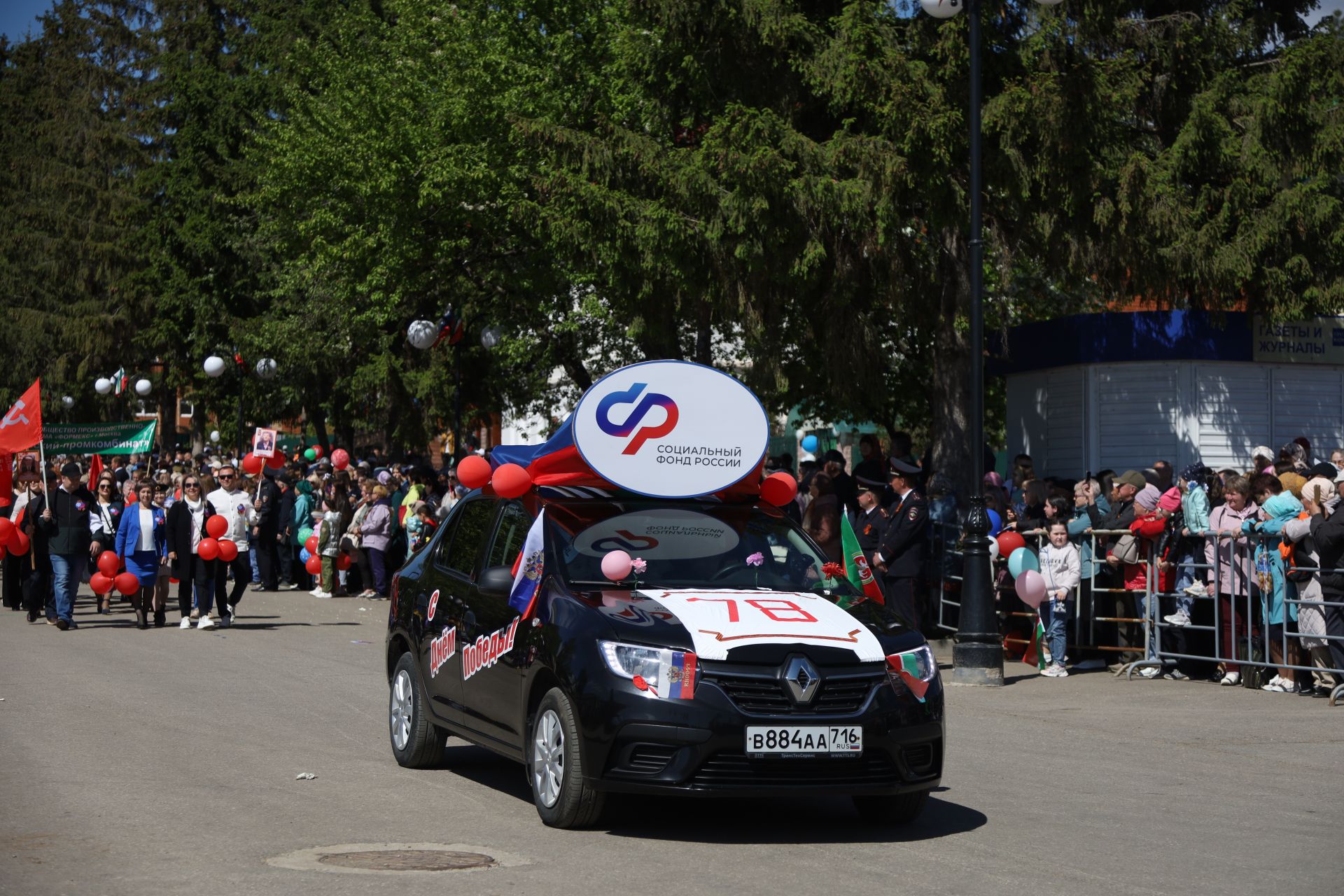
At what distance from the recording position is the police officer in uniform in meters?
16.8

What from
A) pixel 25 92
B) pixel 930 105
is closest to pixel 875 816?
pixel 930 105

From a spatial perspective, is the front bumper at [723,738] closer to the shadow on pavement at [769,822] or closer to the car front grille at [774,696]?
the car front grille at [774,696]

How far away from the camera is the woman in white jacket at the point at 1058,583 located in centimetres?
1623

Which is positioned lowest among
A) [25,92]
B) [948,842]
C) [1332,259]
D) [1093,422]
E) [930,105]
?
[948,842]

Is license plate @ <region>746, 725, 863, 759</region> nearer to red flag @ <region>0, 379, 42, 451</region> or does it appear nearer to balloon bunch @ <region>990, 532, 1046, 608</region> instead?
balloon bunch @ <region>990, 532, 1046, 608</region>

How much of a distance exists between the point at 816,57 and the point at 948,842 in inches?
600

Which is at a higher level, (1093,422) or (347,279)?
(347,279)

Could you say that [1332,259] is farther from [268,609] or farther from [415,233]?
[415,233]

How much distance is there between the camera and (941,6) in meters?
16.2

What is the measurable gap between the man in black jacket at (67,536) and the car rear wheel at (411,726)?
11.7m

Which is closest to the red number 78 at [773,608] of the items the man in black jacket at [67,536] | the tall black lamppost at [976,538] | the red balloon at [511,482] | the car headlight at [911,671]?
the car headlight at [911,671]

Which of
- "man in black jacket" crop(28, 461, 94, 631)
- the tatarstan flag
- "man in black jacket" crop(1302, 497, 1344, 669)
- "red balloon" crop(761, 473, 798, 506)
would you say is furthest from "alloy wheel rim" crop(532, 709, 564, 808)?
"man in black jacket" crop(28, 461, 94, 631)

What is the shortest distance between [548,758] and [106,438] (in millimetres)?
28808

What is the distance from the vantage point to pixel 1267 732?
12.4 meters
